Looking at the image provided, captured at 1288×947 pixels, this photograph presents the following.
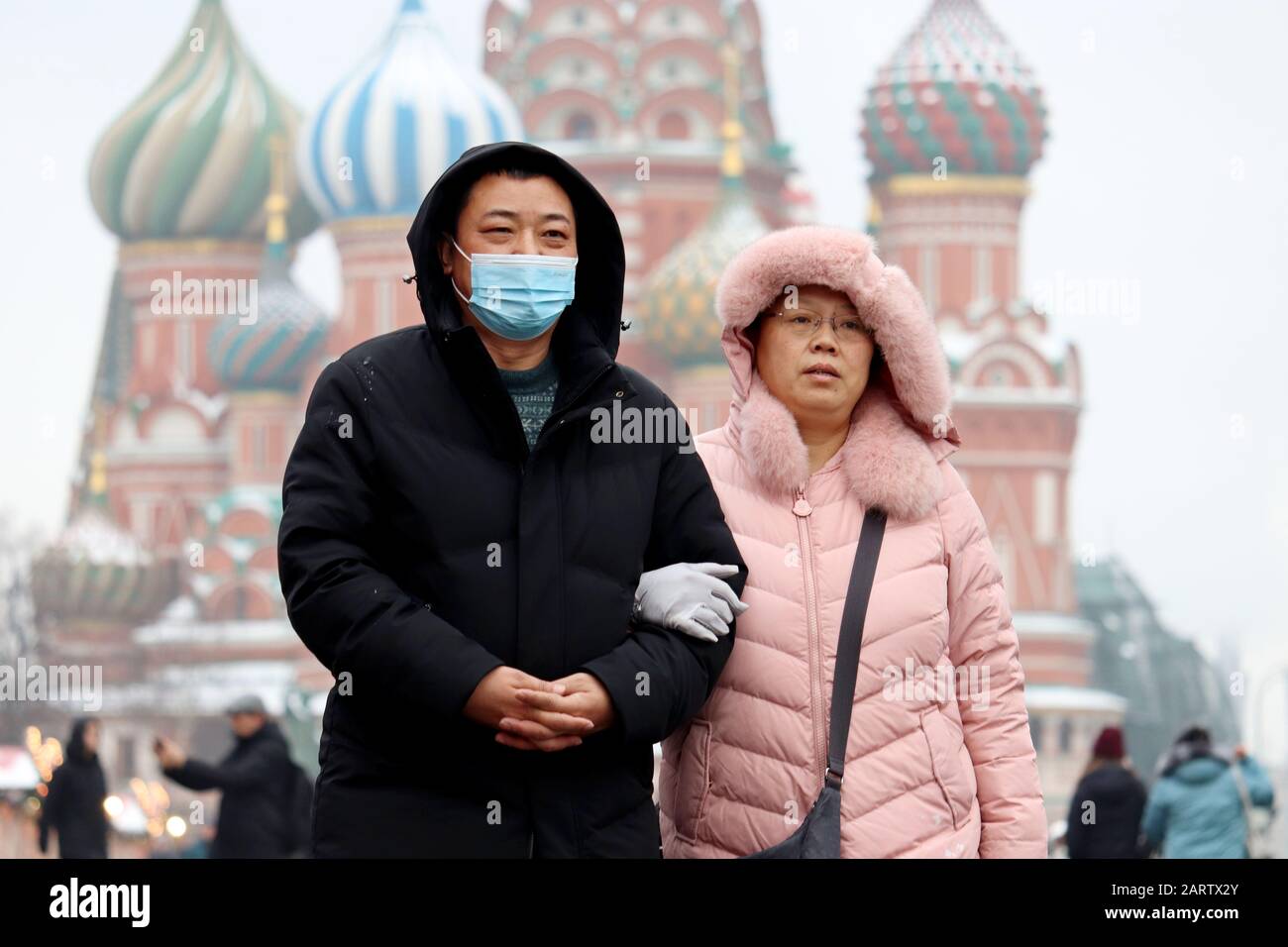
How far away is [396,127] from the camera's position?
3319 centimetres

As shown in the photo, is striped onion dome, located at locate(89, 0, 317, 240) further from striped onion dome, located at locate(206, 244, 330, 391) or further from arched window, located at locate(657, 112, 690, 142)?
arched window, located at locate(657, 112, 690, 142)

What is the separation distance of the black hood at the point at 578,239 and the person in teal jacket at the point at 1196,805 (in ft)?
13.8

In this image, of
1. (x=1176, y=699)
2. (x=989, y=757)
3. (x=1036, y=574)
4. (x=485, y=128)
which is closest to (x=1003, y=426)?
(x=1036, y=574)

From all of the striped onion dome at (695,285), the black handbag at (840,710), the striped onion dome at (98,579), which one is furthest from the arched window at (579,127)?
the black handbag at (840,710)

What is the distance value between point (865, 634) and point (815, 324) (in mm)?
377

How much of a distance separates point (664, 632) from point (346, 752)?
0.37 m

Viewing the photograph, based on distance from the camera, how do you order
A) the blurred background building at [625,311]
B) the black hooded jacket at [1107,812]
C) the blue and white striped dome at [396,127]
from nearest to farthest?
the black hooded jacket at [1107,812]
the blurred background building at [625,311]
the blue and white striped dome at [396,127]

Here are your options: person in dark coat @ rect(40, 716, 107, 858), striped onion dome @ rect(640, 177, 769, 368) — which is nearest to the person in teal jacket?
person in dark coat @ rect(40, 716, 107, 858)

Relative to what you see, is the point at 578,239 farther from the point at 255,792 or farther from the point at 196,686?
the point at 196,686

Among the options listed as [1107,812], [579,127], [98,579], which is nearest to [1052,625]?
[579,127]

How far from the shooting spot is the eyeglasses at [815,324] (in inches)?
126

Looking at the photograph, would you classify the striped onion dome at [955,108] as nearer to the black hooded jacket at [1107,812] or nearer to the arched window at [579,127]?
the arched window at [579,127]

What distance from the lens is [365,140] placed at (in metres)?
33.1
